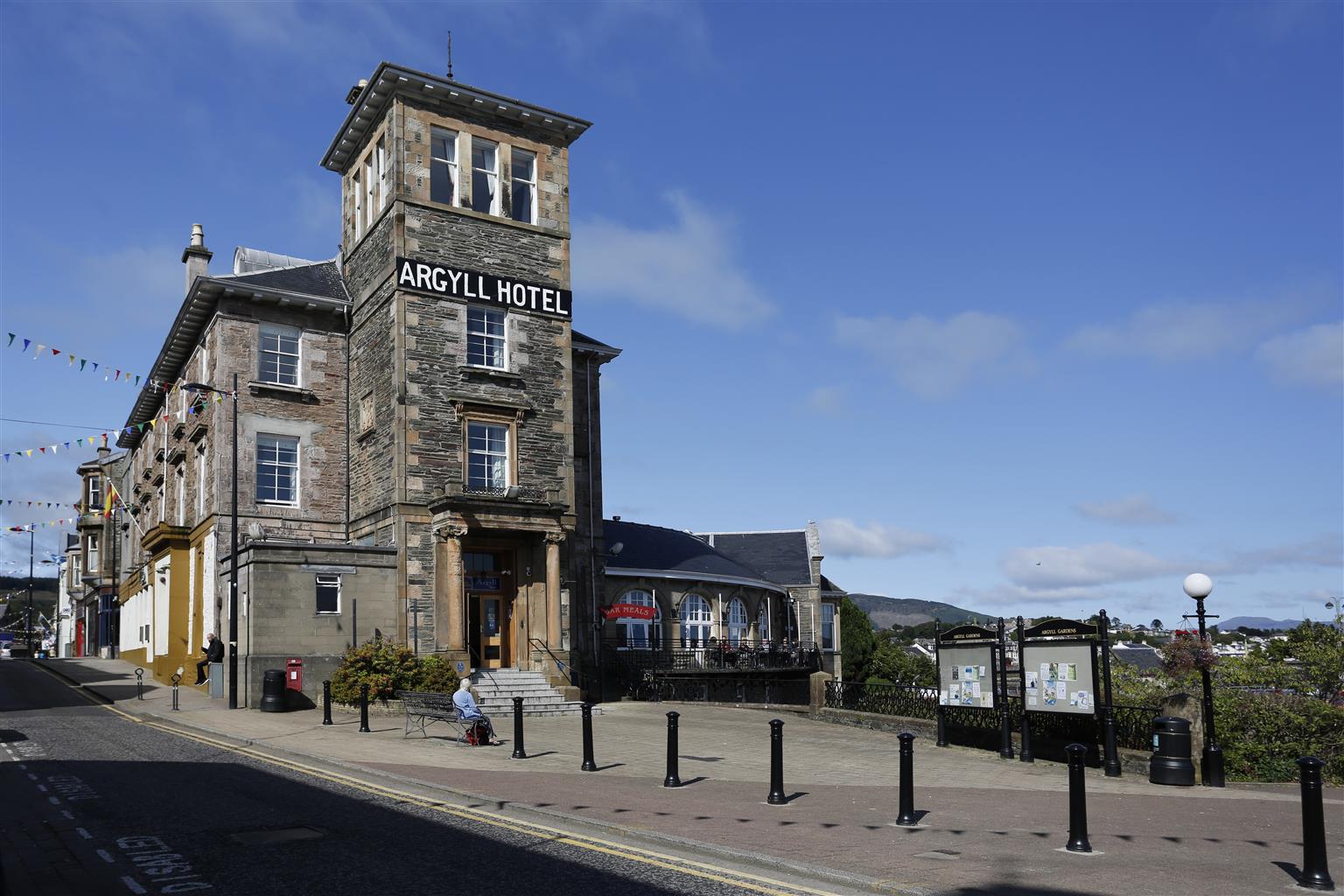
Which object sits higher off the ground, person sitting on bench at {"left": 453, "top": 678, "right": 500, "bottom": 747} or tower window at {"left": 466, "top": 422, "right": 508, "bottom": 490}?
tower window at {"left": 466, "top": 422, "right": 508, "bottom": 490}

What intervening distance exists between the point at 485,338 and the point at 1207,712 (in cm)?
2201

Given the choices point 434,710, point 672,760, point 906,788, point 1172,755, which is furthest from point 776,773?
point 434,710

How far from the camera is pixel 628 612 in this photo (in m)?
42.7

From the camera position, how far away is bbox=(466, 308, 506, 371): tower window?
106 ft

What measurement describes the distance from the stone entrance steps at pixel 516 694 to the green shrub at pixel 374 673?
1858mm

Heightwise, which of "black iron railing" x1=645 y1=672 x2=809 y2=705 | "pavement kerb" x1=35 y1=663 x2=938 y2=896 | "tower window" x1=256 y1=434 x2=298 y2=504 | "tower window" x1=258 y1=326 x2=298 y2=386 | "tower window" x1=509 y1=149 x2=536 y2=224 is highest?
"tower window" x1=509 y1=149 x2=536 y2=224

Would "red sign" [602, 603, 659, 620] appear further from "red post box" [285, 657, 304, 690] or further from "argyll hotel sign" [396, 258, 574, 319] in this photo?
"red post box" [285, 657, 304, 690]

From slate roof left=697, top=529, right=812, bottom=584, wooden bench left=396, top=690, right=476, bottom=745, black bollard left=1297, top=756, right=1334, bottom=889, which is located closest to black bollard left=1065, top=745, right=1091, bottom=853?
black bollard left=1297, top=756, right=1334, bottom=889

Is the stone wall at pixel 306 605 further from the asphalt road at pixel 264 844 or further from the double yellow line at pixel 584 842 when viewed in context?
the asphalt road at pixel 264 844

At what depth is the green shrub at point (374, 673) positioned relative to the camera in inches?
1028

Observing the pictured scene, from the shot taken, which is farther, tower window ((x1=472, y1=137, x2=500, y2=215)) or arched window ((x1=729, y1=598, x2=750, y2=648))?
arched window ((x1=729, y1=598, x2=750, y2=648))

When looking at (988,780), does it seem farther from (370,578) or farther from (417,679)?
(370,578)

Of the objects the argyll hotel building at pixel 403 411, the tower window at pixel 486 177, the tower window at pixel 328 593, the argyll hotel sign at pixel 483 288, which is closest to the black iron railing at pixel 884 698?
the argyll hotel building at pixel 403 411

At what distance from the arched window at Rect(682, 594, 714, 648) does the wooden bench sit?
24583mm
